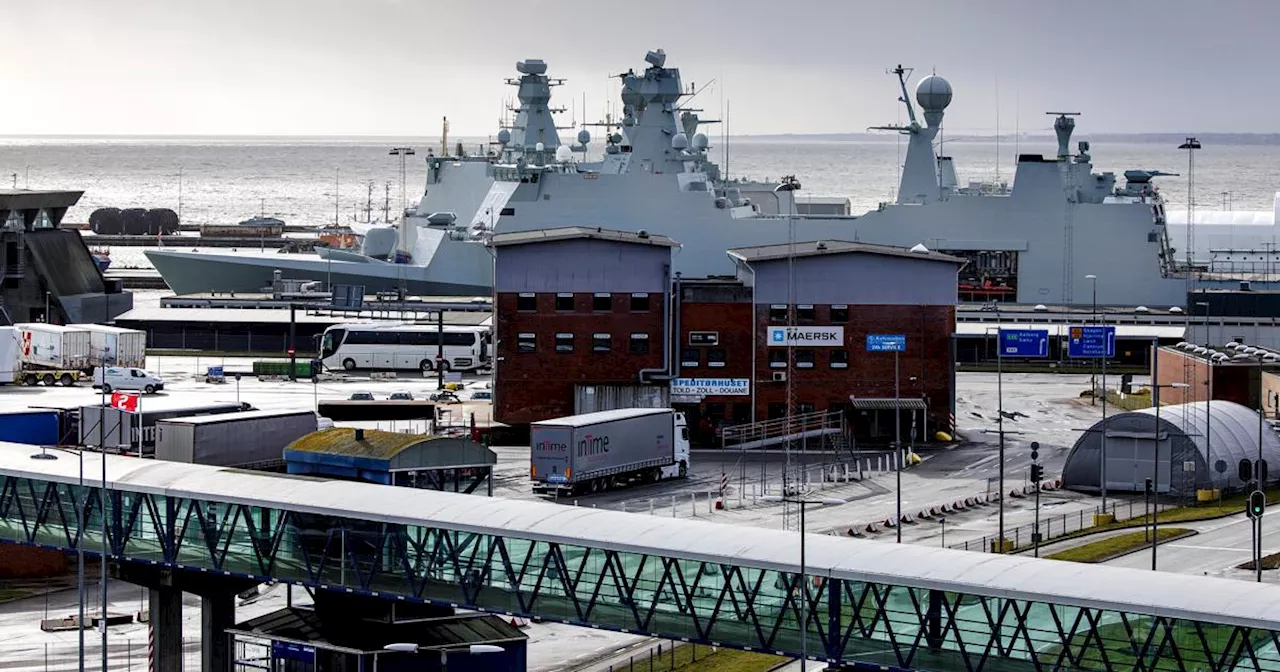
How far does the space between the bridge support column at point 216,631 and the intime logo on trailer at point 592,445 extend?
2057cm

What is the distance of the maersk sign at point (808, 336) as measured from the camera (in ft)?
236

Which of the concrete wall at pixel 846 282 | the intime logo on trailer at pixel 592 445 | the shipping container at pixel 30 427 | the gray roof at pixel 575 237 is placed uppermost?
the gray roof at pixel 575 237

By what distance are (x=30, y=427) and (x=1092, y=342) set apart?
38.2 meters

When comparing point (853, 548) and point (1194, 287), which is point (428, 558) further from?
point (1194, 287)

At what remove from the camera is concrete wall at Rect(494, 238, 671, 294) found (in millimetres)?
72375

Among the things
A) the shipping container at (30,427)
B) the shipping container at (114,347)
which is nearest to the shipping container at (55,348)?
the shipping container at (114,347)

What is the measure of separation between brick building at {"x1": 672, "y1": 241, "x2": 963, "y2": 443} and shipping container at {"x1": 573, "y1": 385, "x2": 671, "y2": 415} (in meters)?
0.62

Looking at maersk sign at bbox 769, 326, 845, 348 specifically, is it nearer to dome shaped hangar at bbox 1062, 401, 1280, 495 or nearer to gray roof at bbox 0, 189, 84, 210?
dome shaped hangar at bbox 1062, 401, 1280, 495

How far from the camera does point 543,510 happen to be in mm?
37312

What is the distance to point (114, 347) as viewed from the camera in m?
83.1

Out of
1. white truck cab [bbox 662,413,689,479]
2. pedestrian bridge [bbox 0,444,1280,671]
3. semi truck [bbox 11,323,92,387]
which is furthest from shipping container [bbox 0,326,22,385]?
pedestrian bridge [bbox 0,444,1280,671]

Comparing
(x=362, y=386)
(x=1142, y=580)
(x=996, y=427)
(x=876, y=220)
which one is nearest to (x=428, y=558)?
(x=1142, y=580)

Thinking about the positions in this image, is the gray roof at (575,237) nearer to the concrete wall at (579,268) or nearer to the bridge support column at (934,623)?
the concrete wall at (579,268)

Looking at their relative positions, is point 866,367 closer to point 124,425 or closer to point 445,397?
point 445,397
